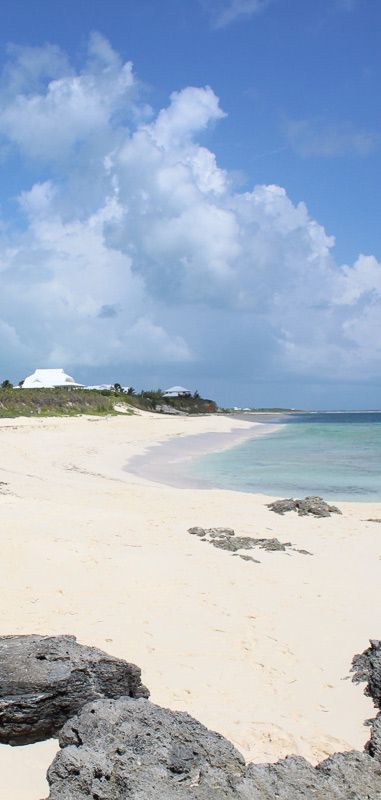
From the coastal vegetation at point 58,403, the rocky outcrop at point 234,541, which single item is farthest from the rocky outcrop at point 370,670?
the coastal vegetation at point 58,403

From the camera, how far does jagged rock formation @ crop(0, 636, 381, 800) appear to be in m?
2.49

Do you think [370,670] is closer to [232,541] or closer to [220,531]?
[232,541]

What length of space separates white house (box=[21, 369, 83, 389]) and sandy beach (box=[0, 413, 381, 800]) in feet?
205

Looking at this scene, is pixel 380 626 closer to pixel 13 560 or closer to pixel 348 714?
pixel 348 714

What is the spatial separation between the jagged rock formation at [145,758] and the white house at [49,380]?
69.5 metres

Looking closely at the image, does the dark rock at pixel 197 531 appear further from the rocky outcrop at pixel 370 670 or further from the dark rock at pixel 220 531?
the rocky outcrop at pixel 370 670

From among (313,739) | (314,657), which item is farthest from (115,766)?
(314,657)

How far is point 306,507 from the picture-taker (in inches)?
439

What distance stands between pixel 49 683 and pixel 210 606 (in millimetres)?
2746

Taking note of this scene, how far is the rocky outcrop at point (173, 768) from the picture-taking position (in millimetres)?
2479

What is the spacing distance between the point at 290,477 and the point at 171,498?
708cm

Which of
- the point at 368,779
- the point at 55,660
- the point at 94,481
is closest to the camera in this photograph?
the point at 368,779

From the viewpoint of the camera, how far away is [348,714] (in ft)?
12.6

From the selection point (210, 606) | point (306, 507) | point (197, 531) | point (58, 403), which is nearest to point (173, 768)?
point (210, 606)
